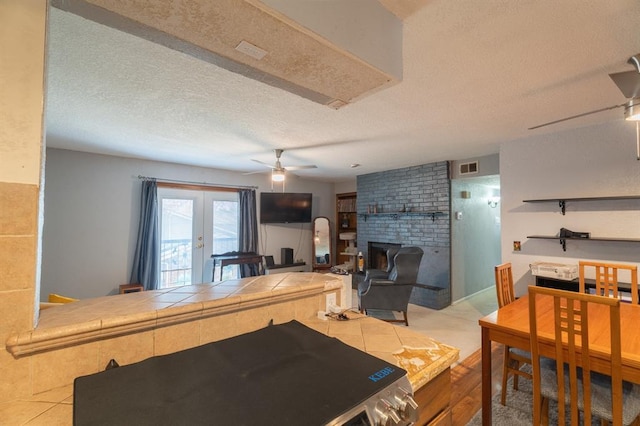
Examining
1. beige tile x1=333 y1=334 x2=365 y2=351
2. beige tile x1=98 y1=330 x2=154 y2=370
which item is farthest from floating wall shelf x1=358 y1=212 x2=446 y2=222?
beige tile x1=98 y1=330 x2=154 y2=370

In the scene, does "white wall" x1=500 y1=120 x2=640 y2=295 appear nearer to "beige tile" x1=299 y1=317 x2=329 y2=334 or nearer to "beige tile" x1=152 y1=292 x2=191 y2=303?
"beige tile" x1=299 y1=317 x2=329 y2=334

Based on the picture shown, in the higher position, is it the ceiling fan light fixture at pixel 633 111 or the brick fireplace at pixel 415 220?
the ceiling fan light fixture at pixel 633 111

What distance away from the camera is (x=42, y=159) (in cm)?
83

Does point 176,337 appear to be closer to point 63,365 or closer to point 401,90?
point 63,365

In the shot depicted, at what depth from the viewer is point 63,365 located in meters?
0.82

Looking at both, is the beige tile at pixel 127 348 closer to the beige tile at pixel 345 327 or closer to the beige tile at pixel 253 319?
the beige tile at pixel 253 319

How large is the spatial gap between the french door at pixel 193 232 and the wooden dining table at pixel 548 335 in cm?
441

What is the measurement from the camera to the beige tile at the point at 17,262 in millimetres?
750

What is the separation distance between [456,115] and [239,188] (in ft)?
13.2

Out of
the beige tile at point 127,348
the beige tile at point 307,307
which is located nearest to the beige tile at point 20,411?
the beige tile at point 127,348

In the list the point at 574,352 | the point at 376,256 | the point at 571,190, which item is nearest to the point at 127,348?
the point at 574,352

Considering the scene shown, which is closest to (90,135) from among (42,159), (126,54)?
(126,54)

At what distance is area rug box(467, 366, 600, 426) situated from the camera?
6.06ft

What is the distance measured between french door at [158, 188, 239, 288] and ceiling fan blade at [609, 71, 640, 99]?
5055 mm
